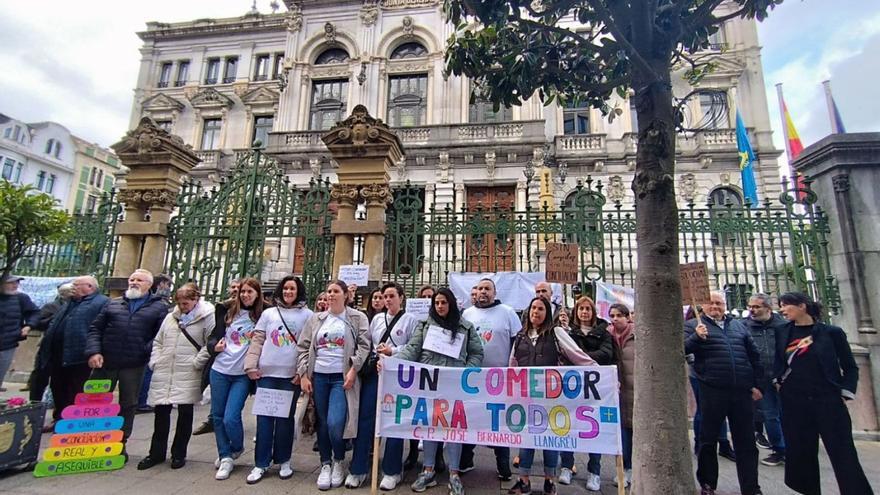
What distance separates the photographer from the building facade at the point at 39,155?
44.6m

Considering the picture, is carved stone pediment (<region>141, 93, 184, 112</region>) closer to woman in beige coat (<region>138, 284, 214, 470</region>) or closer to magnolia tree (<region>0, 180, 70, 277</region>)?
magnolia tree (<region>0, 180, 70, 277</region>)

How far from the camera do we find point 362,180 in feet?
23.8

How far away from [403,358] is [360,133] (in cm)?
434

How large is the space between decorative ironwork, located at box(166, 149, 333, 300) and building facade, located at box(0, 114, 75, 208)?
159 ft

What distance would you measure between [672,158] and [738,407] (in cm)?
254

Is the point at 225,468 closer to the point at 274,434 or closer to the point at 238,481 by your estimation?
the point at 238,481

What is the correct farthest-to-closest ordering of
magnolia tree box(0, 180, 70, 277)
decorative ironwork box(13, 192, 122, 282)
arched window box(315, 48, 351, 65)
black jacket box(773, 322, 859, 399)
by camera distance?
arched window box(315, 48, 351, 65) < decorative ironwork box(13, 192, 122, 282) < magnolia tree box(0, 180, 70, 277) < black jacket box(773, 322, 859, 399)

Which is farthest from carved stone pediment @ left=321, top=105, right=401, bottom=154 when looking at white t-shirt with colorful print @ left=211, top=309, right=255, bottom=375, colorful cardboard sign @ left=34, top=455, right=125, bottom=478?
colorful cardboard sign @ left=34, top=455, right=125, bottom=478

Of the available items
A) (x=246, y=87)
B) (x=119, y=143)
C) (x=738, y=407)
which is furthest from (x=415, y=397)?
(x=246, y=87)

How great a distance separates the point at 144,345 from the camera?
191 inches

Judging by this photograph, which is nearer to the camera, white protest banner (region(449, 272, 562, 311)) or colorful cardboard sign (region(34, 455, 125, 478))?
colorful cardboard sign (region(34, 455, 125, 478))

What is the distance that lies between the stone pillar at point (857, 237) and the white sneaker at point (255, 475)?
8272 mm

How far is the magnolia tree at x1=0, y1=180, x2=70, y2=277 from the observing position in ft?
23.8

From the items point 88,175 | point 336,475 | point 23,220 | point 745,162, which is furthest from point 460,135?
point 88,175
